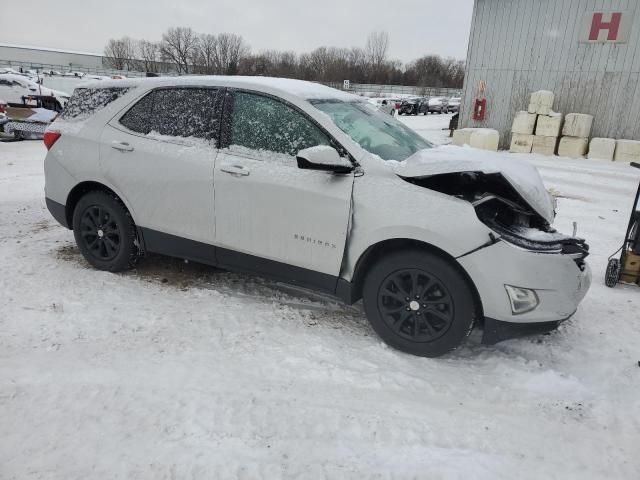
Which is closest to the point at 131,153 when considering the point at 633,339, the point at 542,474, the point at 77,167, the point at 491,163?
the point at 77,167

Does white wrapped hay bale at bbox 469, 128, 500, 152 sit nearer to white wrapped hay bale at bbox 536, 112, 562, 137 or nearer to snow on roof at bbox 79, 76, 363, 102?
white wrapped hay bale at bbox 536, 112, 562, 137

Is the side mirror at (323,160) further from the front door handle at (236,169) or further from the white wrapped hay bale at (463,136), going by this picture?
the white wrapped hay bale at (463,136)

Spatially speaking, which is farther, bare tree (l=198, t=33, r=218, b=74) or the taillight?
bare tree (l=198, t=33, r=218, b=74)

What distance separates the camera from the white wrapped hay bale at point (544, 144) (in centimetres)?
1292

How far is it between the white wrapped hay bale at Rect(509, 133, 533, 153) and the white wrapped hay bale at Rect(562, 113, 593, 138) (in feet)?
3.22

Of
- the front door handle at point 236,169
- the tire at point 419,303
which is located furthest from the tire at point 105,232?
the tire at point 419,303

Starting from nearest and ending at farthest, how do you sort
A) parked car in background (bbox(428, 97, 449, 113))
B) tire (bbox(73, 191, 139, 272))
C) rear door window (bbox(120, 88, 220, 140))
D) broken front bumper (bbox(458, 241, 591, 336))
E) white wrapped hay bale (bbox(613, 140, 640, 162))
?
broken front bumper (bbox(458, 241, 591, 336)) → rear door window (bbox(120, 88, 220, 140)) → tire (bbox(73, 191, 139, 272)) → white wrapped hay bale (bbox(613, 140, 640, 162)) → parked car in background (bbox(428, 97, 449, 113))

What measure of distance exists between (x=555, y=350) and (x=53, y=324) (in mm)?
3652

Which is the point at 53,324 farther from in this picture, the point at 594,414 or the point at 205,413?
the point at 594,414

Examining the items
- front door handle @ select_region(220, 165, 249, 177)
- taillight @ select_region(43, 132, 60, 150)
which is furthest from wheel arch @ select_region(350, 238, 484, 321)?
taillight @ select_region(43, 132, 60, 150)

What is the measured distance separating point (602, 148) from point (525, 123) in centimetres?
208

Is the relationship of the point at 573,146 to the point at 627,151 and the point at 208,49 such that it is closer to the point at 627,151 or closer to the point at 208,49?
the point at 627,151

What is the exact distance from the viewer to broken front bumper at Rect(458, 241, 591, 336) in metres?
2.78

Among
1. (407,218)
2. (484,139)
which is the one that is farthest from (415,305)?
(484,139)
